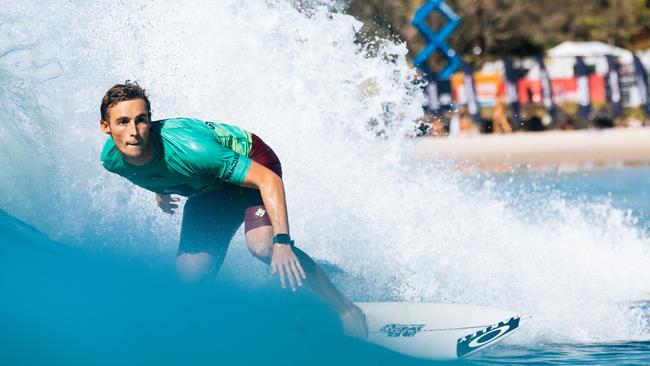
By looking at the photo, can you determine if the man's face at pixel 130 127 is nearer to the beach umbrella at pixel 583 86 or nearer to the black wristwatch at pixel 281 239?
the black wristwatch at pixel 281 239

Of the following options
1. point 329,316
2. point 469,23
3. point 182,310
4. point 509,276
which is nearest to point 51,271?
point 182,310

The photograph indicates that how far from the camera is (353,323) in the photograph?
544cm

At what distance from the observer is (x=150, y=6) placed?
8398 millimetres

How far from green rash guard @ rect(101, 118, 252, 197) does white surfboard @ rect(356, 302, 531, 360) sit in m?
1.18

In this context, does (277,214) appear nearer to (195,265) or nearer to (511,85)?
(195,265)

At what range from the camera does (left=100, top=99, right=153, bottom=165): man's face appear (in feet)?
15.6

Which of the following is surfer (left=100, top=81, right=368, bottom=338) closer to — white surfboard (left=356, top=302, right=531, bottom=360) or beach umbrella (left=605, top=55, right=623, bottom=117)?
white surfboard (left=356, top=302, right=531, bottom=360)

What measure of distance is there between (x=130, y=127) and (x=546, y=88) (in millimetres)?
25187

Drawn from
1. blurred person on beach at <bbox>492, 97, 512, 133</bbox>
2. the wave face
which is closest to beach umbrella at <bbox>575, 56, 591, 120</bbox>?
blurred person on beach at <bbox>492, 97, 512, 133</bbox>

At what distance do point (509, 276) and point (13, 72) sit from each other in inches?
142

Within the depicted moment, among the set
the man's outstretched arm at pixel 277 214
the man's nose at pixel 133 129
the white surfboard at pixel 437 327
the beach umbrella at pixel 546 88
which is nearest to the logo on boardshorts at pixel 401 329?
the white surfboard at pixel 437 327

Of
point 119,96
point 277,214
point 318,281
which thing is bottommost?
point 318,281

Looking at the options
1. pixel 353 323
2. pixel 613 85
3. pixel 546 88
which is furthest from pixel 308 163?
pixel 613 85

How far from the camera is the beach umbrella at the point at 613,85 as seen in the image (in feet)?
94.3
